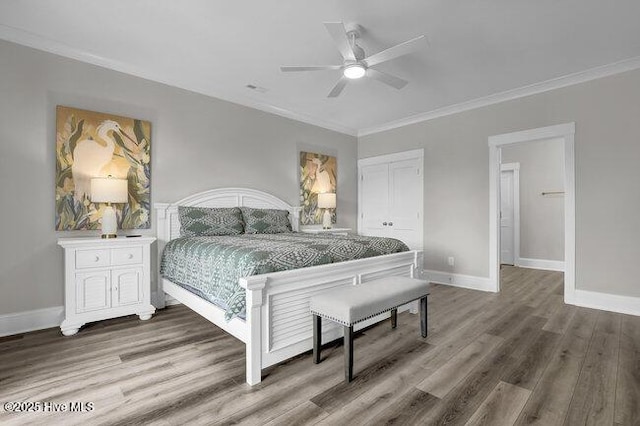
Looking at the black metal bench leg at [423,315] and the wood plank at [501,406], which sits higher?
the black metal bench leg at [423,315]

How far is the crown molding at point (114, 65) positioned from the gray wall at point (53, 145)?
0.06 meters

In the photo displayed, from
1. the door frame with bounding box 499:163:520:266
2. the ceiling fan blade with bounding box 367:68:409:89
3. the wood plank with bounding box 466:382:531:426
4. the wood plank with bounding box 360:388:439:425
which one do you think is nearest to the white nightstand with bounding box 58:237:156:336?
the wood plank with bounding box 360:388:439:425

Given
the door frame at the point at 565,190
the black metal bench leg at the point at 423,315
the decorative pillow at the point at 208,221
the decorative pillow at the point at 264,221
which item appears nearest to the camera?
the black metal bench leg at the point at 423,315

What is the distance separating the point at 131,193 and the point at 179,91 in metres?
1.38

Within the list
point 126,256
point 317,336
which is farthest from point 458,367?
point 126,256

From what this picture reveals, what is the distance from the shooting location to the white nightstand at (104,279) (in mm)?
2791

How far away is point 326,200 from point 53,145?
3527 millimetres

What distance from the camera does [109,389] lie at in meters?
1.93

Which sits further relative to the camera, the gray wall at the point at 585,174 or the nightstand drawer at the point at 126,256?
the gray wall at the point at 585,174

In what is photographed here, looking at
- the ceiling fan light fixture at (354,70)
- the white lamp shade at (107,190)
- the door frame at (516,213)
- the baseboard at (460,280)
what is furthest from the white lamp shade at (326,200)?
the door frame at (516,213)

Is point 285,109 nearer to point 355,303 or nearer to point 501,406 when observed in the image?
point 355,303

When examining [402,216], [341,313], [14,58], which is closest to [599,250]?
[402,216]

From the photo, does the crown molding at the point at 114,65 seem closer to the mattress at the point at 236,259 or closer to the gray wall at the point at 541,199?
the mattress at the point at 236,259

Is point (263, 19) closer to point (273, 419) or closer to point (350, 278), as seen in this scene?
point (350, 278)
